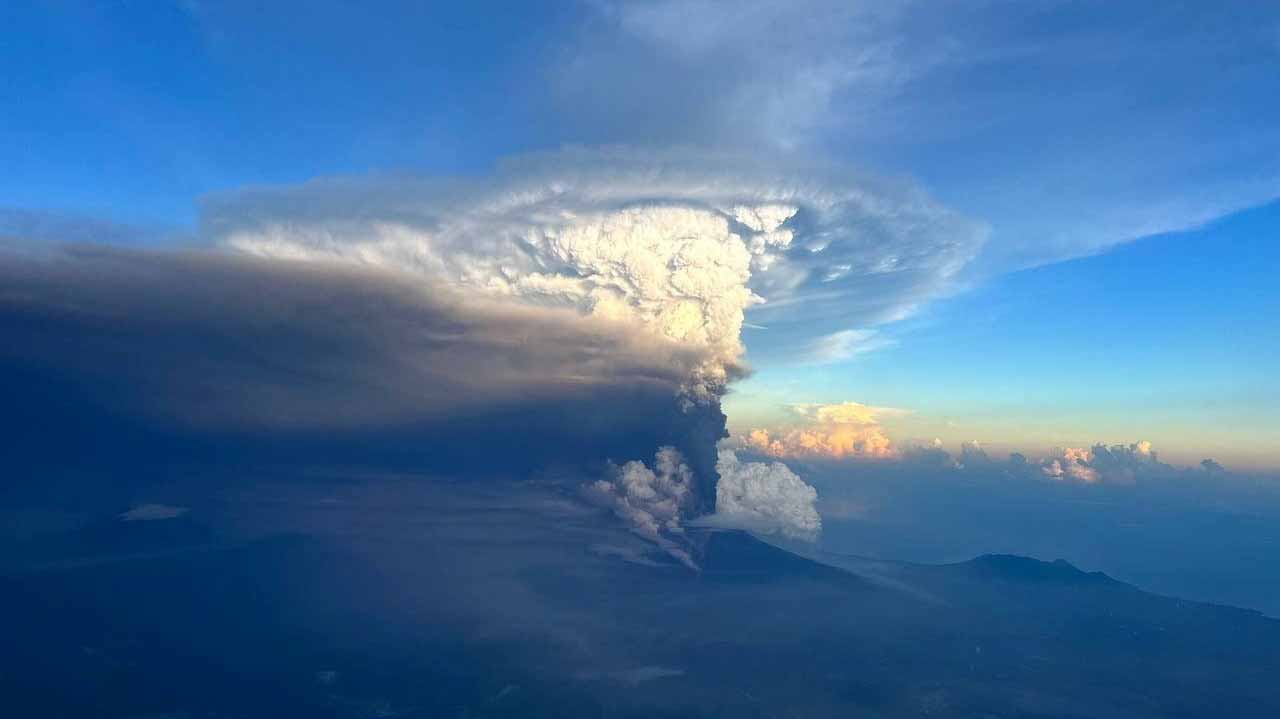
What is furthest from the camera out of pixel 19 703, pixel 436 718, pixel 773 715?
pixel 773 715

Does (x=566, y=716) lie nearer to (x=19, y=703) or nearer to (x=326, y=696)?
(x=326, y=696)

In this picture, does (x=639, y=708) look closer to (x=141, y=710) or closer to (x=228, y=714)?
(x=228, y=714)

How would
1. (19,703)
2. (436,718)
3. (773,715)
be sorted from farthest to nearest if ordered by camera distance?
(773,715) < (436,718) < (19,703)

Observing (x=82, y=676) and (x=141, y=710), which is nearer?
(x=141, y=710)

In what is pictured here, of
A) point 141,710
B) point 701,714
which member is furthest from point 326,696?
point 701,714

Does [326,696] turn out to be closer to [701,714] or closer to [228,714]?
[228,714]

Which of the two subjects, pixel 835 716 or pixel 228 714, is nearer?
pixel 228 714

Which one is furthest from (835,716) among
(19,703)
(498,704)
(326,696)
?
(19,703)

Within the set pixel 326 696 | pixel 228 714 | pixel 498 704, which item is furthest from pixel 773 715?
pixel 228 714
